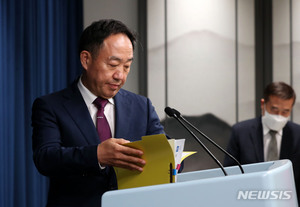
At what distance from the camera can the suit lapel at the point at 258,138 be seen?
3.29m

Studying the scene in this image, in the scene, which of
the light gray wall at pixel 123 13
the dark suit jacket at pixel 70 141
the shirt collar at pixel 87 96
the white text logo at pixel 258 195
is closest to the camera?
the white text logo at pixel 258 195

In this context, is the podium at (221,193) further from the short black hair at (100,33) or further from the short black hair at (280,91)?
the short black hair at (280,91)

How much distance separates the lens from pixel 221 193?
112 cm

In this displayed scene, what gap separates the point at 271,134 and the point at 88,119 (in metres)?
1.99

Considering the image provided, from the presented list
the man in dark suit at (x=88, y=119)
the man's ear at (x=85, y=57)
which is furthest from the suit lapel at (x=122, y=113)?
the man's ear at (x=85, y=57)

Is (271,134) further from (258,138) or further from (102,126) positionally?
(102,126)

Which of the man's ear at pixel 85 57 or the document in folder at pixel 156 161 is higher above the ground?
the man's ear at pixel 85 57

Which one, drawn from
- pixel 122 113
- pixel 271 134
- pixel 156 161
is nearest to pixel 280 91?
pixel 271 134

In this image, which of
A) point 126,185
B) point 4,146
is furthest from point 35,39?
point 126,185

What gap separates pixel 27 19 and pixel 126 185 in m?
2.30

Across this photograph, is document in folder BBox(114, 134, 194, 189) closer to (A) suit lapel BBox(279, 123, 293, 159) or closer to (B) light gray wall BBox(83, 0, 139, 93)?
(A) suit lapel BBox(279, 123, 293, 159)

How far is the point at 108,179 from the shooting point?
1678 mm

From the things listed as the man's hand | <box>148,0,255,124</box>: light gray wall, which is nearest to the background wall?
<box>148,0,255,124</box>: light gray wall

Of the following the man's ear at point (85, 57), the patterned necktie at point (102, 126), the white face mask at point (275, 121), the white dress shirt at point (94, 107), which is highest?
the man's ear at point (85, 57)
